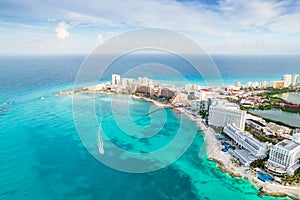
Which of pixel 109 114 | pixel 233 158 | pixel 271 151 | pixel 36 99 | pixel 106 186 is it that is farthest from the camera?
pixel 36 99

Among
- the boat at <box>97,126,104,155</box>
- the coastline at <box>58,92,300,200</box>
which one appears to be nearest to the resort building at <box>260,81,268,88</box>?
the coastline at <box>58,92,300,200</box>

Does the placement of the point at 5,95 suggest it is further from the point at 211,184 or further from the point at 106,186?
the point at 211,184

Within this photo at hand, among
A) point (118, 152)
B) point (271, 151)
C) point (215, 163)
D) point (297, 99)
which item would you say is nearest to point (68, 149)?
point (118, 152)

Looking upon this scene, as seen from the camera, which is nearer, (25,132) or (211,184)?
(211,184)

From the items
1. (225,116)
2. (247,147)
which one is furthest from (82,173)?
(225,116)

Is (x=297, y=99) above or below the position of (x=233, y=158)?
above

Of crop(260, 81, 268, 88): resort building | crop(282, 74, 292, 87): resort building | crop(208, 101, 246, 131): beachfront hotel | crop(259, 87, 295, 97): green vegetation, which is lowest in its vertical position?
crop(208, 101, 246, 131): beachfront hotel

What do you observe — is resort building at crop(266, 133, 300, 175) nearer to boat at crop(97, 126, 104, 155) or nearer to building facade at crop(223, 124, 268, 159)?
building facade at crop(223, 124, 268, 159)
